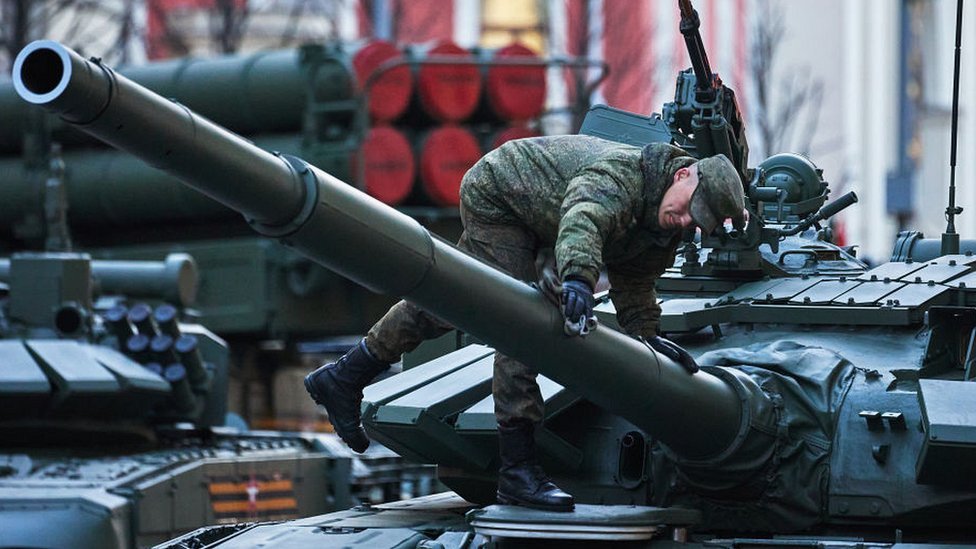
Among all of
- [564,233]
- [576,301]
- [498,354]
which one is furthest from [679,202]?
[498,354]

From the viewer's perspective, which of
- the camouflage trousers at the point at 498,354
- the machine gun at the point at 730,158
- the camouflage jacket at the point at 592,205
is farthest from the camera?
the machine gun at the point at 730,158

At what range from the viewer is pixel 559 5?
43500 millimetres

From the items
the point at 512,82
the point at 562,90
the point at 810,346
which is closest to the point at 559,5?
the point at 562,90

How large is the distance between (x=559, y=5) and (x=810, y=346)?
3394 cm

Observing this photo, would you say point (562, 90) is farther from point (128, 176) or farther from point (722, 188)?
point (722, 188)

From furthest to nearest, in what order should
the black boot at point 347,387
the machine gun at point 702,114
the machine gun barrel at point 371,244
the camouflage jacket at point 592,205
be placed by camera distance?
the machine gun at point 702,114 < the black boot at point 347,387 < the camouflage jacket at point 592,205 < the machine gun barrel at point 371,244

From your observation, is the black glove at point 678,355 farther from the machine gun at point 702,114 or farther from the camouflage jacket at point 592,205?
the machine gun at point 702,114

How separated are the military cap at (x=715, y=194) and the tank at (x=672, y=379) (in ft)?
1.90

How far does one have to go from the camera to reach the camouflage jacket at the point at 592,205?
852cm

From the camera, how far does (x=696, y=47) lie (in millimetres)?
11234

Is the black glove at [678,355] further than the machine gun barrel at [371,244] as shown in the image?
Yes

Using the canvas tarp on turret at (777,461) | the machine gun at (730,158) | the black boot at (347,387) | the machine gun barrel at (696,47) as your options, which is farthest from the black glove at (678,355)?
the machine gun barrel at (696,47)

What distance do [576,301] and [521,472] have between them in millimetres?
1179

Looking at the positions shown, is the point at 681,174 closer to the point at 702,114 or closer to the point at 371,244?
the point at 371,244
